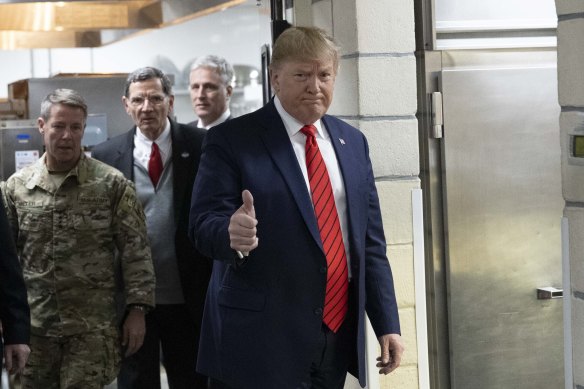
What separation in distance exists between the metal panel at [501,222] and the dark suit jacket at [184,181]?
3.36 feet

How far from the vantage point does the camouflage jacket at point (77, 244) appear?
11.9ft

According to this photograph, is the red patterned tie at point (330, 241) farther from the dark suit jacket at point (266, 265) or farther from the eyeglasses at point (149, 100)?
the eyeglasses at point (149, 100)

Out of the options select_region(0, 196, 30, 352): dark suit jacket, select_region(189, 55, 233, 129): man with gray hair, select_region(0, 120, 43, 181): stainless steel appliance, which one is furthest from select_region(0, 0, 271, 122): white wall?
select_region(0, 196, 30, 352): dark suit jacket

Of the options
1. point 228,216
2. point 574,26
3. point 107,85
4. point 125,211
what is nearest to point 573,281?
point 574,26

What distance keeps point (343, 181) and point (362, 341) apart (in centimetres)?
43

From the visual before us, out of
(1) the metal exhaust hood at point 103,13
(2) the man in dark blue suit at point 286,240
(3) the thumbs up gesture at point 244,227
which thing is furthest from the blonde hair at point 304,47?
(1) the metal exhaust hood at point 103,13

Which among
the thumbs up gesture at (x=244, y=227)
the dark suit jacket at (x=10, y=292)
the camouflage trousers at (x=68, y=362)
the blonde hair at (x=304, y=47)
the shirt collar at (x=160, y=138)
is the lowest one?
the camouflage trousers at (x=68, y=362)

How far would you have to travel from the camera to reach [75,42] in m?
9.52

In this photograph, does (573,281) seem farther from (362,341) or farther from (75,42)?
(75,42)

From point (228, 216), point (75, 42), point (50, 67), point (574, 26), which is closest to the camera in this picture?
point (574, 26)

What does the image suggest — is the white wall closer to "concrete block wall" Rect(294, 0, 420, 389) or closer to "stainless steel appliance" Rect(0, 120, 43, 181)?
"stainless steel appliance" Rect(0, 120, 43, 181)

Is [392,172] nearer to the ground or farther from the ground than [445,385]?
farther from the ground

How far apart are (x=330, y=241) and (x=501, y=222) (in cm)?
110

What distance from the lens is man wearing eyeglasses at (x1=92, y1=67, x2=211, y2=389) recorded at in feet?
13.2
